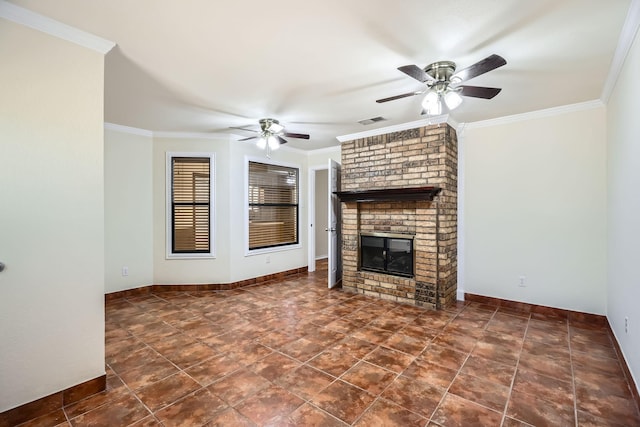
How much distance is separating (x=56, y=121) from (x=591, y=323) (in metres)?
5.33

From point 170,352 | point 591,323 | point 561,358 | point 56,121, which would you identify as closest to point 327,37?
point 56,121

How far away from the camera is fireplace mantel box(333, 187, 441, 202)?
3.66 metres

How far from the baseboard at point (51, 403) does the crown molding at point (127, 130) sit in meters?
3.43

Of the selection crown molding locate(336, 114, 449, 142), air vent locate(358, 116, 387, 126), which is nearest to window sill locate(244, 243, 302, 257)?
crown molding locate(336, 114, 449, 142)

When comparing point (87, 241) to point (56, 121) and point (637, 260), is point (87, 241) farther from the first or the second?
point (637, 260)

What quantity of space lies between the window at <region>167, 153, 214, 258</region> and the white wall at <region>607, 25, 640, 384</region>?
4.82 metres

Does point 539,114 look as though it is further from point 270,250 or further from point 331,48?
point 270,250

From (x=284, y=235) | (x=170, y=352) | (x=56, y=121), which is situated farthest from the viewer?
(x=284, y=235)

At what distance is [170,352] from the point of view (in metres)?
2.67

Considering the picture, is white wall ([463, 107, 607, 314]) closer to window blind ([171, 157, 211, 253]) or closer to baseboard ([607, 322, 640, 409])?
baseboard ([607, 322, 640, 409])

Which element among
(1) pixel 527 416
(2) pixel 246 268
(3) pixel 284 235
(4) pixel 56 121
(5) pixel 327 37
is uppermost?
(5) pixel 327 37

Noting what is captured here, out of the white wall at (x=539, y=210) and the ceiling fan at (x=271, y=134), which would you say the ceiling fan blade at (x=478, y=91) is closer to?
the white wall at (x=539, y=210)

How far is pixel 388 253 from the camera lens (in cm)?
429

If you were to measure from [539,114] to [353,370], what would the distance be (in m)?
3.66
